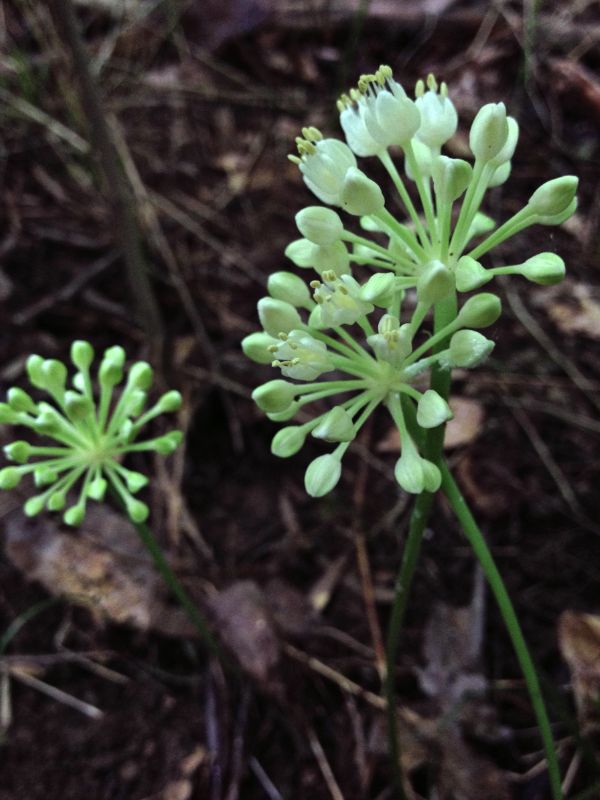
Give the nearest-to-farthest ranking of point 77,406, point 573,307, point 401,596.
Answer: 1. point 401,596
2. point 77,406
3. point 573,307

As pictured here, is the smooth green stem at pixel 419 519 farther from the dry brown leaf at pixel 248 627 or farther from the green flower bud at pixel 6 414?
the green flower bud at pixel 6 414

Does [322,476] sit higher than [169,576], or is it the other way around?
[322,476]

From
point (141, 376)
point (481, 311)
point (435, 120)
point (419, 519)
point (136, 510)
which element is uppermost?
point (435, 120)

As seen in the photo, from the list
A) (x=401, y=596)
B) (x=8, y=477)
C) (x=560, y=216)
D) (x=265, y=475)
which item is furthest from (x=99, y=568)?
(x=560, y=216)

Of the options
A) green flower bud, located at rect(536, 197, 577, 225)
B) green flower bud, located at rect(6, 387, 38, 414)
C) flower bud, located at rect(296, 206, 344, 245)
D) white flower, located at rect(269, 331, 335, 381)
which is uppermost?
green flower bud, located at rect(536, 197, 577, 225)

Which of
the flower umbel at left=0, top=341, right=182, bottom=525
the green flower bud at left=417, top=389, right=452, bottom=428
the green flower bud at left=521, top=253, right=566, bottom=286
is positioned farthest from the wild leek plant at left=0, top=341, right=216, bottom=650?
the green flower bud at left=521, top=253, right=566, bottom=286

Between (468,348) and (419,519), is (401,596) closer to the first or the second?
(419,519)

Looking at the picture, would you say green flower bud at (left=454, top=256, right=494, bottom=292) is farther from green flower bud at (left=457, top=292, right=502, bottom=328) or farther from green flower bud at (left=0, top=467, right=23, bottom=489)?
green flower bud at (left=0, top=467, right=23, bottom=489)

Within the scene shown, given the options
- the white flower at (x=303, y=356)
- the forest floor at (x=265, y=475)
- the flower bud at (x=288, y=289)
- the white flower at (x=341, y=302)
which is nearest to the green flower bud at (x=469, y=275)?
the white flower at (x=341, y=302)
